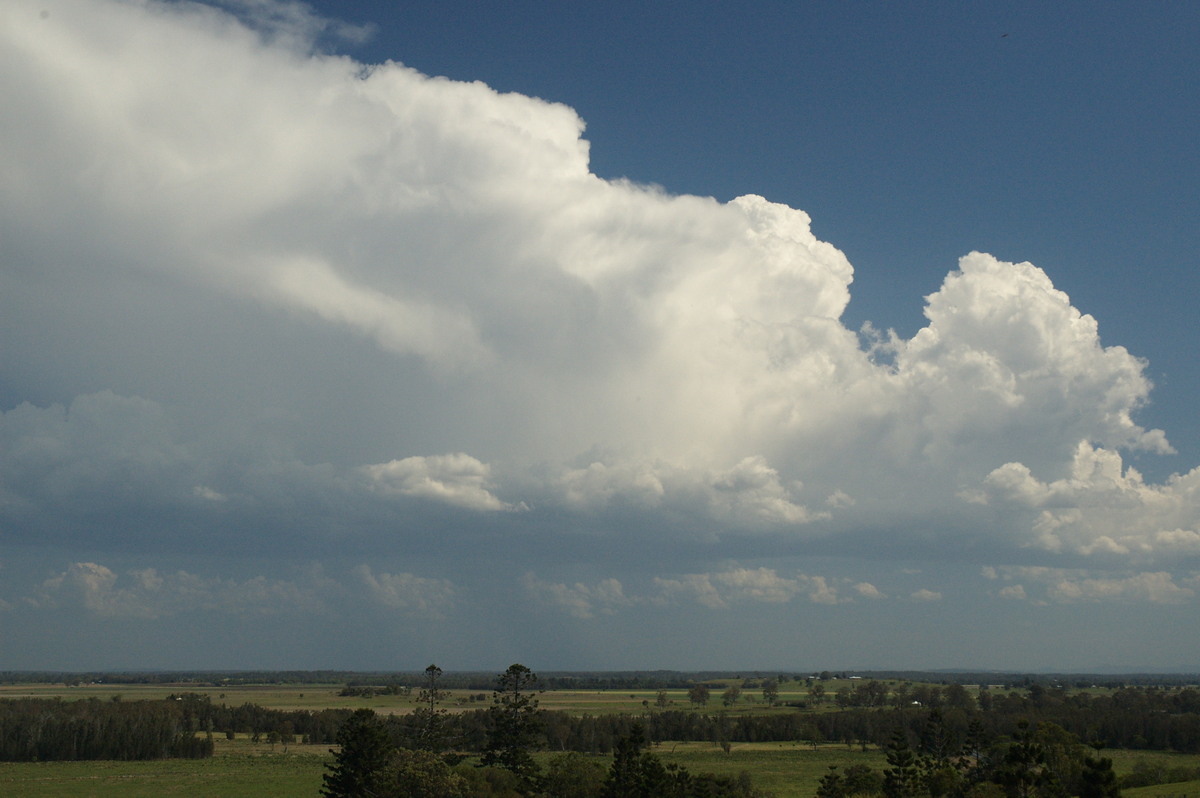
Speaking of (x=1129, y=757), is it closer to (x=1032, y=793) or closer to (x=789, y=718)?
(x=789, y=718)

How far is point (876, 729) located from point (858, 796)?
4227 inches

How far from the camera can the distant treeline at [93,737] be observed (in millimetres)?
149250

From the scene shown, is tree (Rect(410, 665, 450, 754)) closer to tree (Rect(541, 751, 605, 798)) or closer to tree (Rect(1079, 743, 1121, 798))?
tree (Rect(541, 751, 605, 798))

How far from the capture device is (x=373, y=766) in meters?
70.8

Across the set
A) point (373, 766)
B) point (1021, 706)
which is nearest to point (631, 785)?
point (373, 766)

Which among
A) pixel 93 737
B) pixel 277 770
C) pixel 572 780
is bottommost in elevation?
pixel 277 770

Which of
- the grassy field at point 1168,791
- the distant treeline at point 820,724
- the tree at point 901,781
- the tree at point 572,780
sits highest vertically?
the tree at point 901,781

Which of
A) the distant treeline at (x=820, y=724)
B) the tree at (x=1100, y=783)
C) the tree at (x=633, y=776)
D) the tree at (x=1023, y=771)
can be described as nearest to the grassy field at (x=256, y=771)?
the distant treeline at (x=820, y=724)

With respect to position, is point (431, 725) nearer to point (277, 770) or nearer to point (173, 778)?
point (277, 770)

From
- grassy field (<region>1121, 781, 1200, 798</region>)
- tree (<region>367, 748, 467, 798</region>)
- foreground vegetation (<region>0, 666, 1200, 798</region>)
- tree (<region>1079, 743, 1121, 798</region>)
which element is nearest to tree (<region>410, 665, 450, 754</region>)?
foreground vegetation (<region>0, 666, 1200, 798</region>)

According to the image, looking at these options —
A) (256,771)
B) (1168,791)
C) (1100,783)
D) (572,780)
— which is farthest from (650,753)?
(256,771)

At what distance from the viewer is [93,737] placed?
6019 inches

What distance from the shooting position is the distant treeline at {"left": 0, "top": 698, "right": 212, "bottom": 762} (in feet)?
490

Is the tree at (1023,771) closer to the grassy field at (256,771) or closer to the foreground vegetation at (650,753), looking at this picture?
the foreground vegetation at (650,753)
